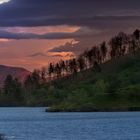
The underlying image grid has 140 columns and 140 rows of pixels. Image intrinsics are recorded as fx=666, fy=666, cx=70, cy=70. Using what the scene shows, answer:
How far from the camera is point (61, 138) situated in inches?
5359

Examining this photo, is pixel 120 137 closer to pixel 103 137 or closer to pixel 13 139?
pixel 103 137

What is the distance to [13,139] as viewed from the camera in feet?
431

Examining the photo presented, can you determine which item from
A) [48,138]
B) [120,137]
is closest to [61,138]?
[48,138]

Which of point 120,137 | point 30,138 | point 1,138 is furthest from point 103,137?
point 1,138

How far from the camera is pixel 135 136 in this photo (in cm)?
13738

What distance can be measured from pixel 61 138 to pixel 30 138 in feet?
21.4

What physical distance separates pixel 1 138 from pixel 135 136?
4124 cm

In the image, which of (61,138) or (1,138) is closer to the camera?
(1,138)

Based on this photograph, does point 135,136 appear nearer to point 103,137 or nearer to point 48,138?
point 103,137

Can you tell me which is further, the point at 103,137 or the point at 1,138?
the point at 103,137

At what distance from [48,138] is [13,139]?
330 inches

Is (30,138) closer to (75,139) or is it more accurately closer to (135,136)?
(75,139)

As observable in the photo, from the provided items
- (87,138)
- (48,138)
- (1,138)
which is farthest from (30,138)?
(1,138)

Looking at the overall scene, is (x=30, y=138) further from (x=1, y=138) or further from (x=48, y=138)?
(x=1, y=138)
